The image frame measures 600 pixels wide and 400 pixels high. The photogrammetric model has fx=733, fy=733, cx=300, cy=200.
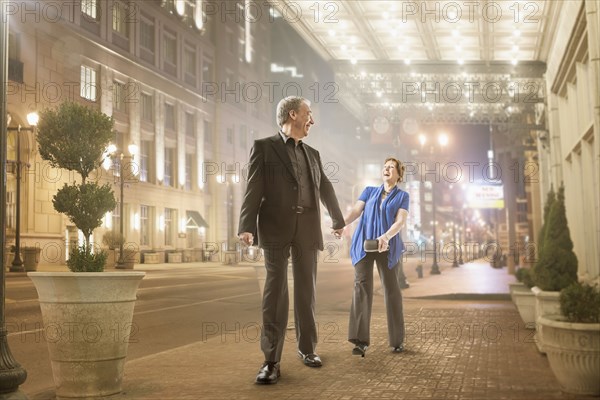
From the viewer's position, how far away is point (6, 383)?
537cm

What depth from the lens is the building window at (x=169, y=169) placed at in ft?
147

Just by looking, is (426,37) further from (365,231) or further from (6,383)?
(6,383)

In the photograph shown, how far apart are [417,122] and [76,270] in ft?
73.3

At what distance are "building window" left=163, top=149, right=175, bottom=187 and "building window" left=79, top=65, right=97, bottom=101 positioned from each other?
27.6 ft

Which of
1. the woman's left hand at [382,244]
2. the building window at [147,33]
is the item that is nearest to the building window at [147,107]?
the building window at [147,33]

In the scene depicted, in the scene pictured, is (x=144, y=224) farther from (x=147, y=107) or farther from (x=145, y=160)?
(x=147, y=107)

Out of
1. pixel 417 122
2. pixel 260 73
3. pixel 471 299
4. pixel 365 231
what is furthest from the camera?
pixel 260 73

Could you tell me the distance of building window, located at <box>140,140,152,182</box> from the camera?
4209cm

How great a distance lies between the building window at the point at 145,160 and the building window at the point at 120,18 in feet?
20.6

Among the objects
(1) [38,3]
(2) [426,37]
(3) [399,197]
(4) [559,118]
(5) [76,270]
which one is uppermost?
(1) [38,3]

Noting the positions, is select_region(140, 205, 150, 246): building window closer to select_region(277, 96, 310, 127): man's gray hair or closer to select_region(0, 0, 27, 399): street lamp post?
select_region(277, 96, 310, 127): man's gray hair

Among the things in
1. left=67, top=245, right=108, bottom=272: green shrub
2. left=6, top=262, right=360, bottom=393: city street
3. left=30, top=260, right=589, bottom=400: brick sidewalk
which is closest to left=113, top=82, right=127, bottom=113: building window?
left=6, top=262, right=360, bottom=393: city street

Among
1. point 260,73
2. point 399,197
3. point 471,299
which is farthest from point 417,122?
point 260,73

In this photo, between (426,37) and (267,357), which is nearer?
(267,357)
